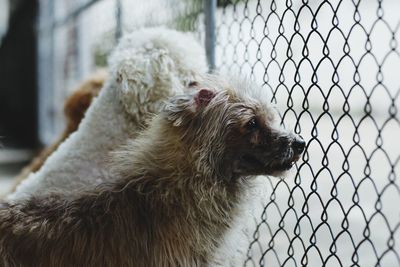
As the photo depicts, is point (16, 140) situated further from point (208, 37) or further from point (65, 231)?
point (65, 231)

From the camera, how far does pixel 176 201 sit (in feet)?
8.19

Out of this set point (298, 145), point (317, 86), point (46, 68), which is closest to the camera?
point (298, 145)

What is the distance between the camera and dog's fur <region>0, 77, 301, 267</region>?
2.45 metres

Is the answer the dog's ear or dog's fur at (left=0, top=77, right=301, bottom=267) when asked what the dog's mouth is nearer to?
dog's fur at (left=0, top=77, right=301, bottom=267)

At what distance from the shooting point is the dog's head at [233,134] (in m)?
2.43

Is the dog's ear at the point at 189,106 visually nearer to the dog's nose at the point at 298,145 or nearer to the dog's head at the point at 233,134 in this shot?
the dog's head at the point at 233,134

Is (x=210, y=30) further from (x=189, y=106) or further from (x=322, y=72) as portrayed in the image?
(x=189, y=106)

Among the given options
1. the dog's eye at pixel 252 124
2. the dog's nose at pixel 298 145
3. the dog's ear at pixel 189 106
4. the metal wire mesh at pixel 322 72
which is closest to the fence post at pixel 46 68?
the metal wire mesh at pixel 322 72

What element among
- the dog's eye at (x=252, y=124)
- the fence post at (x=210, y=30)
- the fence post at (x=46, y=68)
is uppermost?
the fence post at (x=210, y=30)

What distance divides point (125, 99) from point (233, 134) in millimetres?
1172

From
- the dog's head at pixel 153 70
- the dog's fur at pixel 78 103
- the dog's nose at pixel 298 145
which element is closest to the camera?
the dog's nose at pixel 298 145

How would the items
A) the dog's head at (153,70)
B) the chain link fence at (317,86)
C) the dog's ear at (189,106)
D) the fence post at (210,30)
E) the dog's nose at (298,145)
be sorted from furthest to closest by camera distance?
the fence post at (210,30), the dog's head at (153,70), the chain link fence at (317,86), the dog's ear at (189,106), the dog's nose at (298,145)

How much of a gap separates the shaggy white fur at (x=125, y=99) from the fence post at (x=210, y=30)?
9 cm

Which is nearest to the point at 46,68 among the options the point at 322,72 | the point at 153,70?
the point at 153,70
